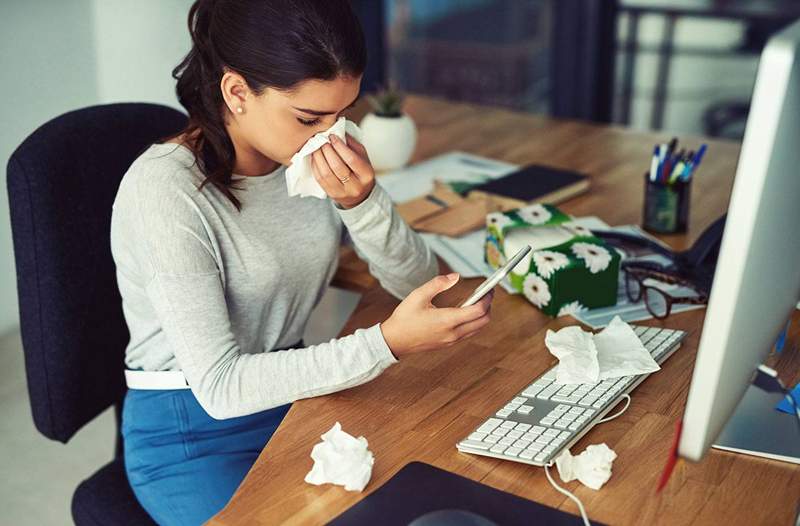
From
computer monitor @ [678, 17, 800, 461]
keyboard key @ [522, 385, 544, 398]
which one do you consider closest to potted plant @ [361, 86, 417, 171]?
keyboard key @ [522, 385, 544, 398]

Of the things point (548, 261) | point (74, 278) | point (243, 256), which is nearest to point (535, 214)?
point (548, 261)

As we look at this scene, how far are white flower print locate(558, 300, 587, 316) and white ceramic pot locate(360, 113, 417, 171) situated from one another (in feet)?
2.33

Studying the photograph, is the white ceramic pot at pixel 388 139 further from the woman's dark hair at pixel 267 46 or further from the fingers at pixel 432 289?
the fingers at pixel 432 289

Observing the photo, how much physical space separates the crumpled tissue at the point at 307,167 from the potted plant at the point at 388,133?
63cm

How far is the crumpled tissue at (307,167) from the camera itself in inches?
49.8

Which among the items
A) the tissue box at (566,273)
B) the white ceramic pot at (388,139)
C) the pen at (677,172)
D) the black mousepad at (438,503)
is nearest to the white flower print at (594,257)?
the tissue box at (566,273)

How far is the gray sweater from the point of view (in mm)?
1149

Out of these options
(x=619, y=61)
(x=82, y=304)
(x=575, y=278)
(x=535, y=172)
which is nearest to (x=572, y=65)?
(x=619, y=61)

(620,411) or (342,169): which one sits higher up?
(342,169)

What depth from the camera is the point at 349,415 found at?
1.12 metres

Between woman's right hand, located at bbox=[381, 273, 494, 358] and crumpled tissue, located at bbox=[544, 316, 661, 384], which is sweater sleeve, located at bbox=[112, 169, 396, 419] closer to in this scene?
woman's right hand, located at bbox=[381, 273, 494, 358]

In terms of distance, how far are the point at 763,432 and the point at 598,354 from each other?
0.76 ft

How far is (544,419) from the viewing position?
3.50 feet

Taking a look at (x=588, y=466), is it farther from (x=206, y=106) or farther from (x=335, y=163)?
(x=206, y=106)
